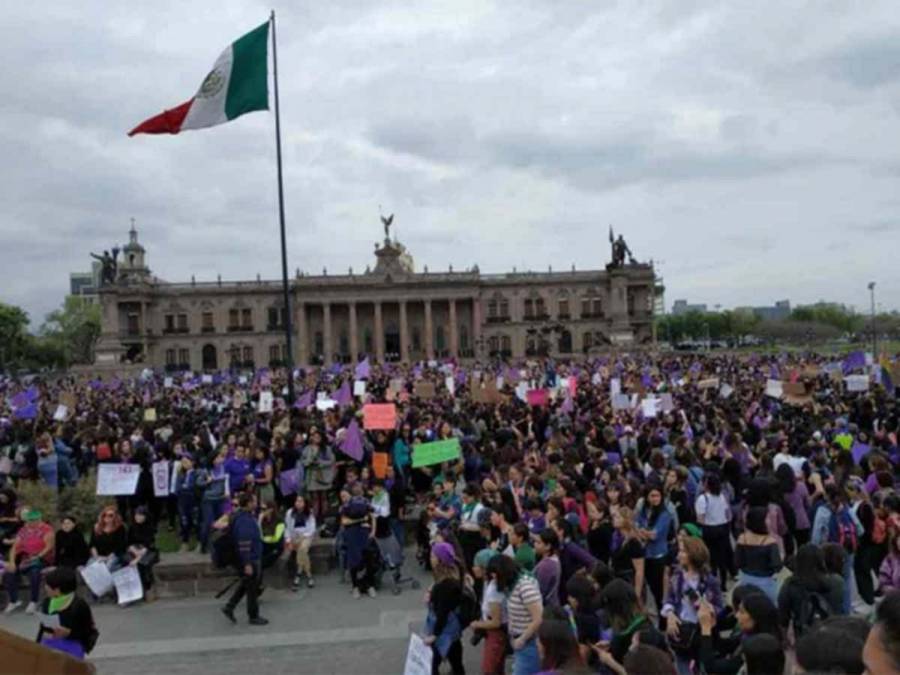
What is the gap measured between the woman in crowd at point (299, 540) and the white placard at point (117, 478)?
2.72m

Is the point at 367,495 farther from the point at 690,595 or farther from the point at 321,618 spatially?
the point at 690,595

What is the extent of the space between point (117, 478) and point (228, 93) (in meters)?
8.54

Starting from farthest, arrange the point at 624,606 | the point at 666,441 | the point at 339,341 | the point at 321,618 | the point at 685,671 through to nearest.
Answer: the point at 339,341, the point at 666,441, the point at 321,618, the point at 685,671, the point at 624,606

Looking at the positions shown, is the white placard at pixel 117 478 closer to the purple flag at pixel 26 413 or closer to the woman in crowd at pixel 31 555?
the woman in crowd at pixel 31 555

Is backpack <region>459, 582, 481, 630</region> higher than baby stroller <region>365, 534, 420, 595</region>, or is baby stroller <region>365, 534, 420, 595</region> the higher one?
backpack <region>459, 582, 481, 630</region>

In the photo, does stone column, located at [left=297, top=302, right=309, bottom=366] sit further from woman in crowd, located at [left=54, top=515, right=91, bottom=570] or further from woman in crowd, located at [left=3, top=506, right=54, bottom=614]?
woman in crowd, located at [left=54, top=515, right=91, bottom=570]

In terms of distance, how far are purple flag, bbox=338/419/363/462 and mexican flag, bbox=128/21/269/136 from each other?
7.60m

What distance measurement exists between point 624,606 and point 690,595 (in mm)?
943

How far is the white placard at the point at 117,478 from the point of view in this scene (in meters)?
11.5

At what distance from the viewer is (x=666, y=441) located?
1317cm

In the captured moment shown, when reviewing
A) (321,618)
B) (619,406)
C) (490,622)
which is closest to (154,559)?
(321,618)

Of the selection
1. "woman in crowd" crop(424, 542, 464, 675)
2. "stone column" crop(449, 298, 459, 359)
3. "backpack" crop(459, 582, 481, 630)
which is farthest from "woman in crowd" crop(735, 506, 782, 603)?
"stone column" crop(449, 298, 459, 359)

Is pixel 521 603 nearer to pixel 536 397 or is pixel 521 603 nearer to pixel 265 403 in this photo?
pixel 536 397

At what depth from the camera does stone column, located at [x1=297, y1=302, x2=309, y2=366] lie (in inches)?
3450
